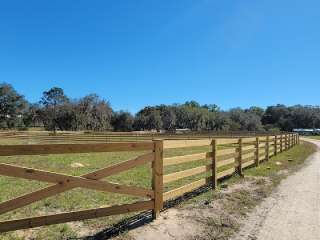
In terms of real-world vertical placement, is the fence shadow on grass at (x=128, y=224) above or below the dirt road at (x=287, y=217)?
above

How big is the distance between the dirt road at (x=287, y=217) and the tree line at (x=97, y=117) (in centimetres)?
6353

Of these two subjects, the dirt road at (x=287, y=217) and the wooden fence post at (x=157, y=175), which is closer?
the dirt road at (x=287, y=217)

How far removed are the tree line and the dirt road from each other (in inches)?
2501

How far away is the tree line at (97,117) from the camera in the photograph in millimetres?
78938

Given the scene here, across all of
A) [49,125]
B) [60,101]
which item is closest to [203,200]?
[49,125]

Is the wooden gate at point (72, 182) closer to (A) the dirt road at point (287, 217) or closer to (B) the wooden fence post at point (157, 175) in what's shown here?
(B) the wooden fence post at point (157, 175)

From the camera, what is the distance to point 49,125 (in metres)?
83.8

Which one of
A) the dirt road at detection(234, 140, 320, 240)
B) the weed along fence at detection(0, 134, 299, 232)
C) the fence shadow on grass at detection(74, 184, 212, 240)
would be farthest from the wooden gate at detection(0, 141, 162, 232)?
the dirt road at detection(234, 140, 320, 240)

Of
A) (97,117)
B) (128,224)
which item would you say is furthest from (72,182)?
(97,117)

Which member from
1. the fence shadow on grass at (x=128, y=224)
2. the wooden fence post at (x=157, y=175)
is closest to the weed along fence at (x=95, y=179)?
the wooden fence post at (x=157, y=175)

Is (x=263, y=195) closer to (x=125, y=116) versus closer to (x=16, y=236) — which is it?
(x=16, y=236)

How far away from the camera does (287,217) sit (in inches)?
272

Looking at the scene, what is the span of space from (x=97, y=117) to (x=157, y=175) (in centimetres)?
7390

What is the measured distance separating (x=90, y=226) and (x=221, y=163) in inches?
200
